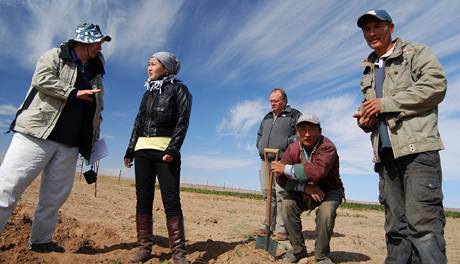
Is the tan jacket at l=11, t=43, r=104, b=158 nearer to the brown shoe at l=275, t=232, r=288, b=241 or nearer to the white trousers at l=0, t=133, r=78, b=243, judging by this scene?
the white trousers at l=0, t=133, r=78, b=243

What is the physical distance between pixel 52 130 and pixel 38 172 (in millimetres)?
464

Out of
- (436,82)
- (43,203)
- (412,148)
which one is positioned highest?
(436,82)

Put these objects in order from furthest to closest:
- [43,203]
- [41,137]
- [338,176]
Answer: [338,176] → [43,203] → [41,137]

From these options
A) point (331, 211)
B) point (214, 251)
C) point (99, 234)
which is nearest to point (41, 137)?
point (99, 234)

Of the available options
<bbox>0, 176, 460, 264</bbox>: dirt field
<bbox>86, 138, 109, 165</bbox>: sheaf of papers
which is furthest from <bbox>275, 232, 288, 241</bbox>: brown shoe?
<bbox>86, 138, 109, 165</bbox>: sheaf of papers

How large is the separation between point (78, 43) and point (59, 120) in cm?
93

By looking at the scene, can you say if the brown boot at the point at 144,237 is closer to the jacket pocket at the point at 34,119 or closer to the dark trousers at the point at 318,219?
the jacket pocket at the point at 34,119

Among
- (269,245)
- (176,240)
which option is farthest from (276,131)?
(176,240)

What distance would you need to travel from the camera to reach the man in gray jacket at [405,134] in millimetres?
2920

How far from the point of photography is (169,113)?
423cm

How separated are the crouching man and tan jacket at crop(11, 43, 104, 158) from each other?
254 cm

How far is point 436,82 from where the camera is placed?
9.92 feet

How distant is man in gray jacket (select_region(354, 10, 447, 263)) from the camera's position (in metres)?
2.92

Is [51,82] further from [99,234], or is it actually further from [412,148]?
[412,148]
